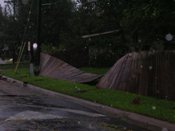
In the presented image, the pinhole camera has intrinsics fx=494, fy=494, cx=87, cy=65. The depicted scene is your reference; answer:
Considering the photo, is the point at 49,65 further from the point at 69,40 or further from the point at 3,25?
the point at 3,25

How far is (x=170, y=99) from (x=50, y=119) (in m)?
5.12

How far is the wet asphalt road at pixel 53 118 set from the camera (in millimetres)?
10836

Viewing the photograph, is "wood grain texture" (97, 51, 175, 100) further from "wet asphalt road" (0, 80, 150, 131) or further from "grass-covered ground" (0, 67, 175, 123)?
"wet asphalt road" (0, 80, 150, 131)

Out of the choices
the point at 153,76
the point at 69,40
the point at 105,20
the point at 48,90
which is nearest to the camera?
the point at 153,76

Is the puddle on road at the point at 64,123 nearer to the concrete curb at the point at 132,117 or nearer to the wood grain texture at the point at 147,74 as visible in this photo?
the concrete curb at the point at 132,117

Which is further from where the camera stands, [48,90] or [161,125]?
[48,90]

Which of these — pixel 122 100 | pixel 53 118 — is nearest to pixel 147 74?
pixel 122 100

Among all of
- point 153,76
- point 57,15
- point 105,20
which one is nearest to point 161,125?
point 153,76

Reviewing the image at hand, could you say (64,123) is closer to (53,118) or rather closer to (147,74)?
(53,118)

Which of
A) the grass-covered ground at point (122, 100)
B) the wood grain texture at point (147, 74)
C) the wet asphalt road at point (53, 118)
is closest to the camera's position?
the wet asphalt road at point (53, 118)

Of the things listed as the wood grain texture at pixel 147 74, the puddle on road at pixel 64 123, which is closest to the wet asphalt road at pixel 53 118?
the puddle on road at pixel 64 123

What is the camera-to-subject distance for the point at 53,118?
12234 mm

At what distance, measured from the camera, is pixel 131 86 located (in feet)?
60.1

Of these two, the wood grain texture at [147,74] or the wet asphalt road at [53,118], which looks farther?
the wood grain texture at [147,74]
